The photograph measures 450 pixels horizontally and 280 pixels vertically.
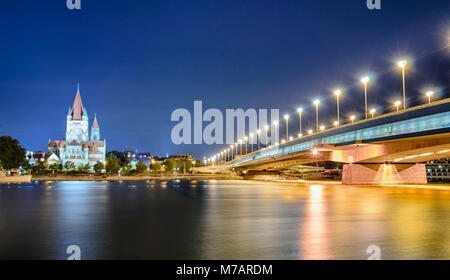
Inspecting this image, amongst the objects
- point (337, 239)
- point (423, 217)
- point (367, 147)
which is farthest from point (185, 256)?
point (367, 147)

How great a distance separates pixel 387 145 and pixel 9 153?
9749 centimetres

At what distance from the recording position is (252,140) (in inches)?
5551

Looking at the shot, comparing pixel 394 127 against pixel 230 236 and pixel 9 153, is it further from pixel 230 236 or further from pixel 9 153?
pixel 9 153

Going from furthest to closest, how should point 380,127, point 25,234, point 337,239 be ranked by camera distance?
1. point 380,127
2. point 25,234
3. point 337,239

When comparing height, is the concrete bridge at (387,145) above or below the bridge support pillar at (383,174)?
above

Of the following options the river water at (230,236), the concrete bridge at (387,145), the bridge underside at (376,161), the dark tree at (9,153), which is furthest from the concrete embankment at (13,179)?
the river water at (230,236)

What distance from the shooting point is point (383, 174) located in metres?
63.2

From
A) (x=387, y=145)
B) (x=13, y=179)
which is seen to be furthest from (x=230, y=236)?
(x=13, y=179)

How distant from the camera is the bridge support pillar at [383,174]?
61656 mm

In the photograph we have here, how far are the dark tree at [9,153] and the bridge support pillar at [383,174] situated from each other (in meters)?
90.3

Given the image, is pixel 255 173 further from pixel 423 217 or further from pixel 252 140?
pixel 423 217

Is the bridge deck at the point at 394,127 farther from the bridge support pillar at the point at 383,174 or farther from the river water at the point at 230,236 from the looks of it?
the river water at the point at 230,236

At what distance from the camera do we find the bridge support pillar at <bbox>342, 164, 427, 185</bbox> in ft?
202
